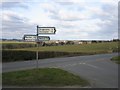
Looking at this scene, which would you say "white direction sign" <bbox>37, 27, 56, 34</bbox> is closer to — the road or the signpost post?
the signpost post

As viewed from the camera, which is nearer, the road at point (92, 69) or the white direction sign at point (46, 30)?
the road at point (92, 69)

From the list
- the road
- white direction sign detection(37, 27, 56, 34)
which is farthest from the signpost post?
the road

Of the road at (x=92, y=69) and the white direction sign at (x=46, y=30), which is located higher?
the white direction sign at (x=46, y=30)

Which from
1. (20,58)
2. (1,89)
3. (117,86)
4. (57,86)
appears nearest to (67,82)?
(57,86)

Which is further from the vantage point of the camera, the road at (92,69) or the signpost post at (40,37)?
the signpost post at (40,37)

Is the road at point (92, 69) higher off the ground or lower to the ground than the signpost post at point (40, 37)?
lower

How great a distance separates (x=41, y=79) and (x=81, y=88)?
8.92 ft

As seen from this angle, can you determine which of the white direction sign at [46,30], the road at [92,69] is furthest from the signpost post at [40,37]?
the road at [92,69]

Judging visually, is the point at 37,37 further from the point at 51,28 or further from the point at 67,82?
the point at 67,82

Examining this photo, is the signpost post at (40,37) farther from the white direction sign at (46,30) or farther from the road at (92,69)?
the road at (92,69)

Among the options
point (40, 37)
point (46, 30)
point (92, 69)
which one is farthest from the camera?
point (92, 69)

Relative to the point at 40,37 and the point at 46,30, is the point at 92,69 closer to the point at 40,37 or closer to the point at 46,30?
the point at 40,37

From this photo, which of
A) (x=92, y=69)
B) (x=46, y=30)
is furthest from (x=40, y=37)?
(x=92, y=69)

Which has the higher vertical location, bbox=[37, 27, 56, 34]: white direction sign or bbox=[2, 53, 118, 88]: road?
bbox=[37, 27, 56, 34]: white direction sign
